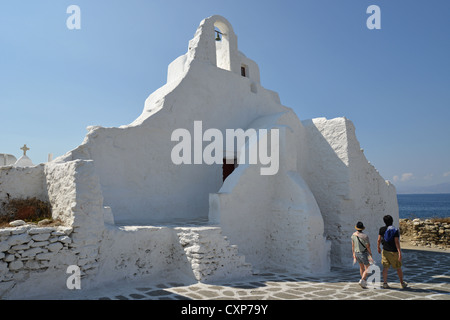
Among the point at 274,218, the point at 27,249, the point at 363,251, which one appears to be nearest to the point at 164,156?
→ the point at 274,218

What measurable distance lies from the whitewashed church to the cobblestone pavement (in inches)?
13.5

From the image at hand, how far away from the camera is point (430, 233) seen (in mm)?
14016

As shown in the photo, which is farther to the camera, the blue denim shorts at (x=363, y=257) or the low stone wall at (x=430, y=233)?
the low stone wall at (x=430, y=233)

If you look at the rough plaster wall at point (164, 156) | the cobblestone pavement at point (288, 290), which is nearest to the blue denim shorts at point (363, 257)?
the cobblestone pavement at point (288, 290)

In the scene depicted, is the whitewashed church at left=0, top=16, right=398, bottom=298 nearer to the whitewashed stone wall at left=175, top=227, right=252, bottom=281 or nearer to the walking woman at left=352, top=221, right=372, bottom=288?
the whitewashed stone wall at left=175, top=227, right=252, bottom=281

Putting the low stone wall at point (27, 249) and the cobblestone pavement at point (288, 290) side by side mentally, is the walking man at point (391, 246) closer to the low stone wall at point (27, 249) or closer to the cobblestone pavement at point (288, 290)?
the cobblestone pavement at point (288, 290)

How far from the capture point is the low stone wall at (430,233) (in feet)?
44.8

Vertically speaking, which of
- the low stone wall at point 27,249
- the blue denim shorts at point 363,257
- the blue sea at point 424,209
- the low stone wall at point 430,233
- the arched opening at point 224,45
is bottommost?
the blue sea at point 424,209

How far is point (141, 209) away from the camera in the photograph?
26.5 feet

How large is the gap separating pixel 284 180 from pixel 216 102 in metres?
3.28

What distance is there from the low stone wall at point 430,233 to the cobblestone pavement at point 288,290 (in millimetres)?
7182

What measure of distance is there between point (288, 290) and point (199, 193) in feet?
13.0
